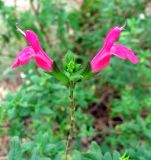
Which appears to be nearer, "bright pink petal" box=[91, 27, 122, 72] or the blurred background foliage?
"bright pink petal" box=[91, 27, 122, 72]

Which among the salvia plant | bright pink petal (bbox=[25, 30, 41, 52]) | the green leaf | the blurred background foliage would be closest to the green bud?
the salvia plant

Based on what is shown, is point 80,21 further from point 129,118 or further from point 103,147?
point 103,147

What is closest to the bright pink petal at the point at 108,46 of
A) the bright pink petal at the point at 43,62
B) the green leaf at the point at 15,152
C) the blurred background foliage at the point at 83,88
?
the bright pink petal at the point at 43,62

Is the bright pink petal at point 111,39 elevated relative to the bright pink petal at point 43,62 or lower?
elevated

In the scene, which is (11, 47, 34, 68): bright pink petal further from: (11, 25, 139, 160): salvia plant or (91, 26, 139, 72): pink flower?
(91, 26, 139, 72): pink flower

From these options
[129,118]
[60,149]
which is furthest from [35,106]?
[129,118]

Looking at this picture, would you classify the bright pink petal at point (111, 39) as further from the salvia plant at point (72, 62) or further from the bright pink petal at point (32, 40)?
the bright pink petal at point (32, 40)
